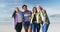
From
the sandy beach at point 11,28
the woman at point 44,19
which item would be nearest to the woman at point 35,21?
the woman at point 44,19

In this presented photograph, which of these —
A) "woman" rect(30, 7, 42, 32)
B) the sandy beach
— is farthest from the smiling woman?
"woman" rect(30, 7, 42, 32)

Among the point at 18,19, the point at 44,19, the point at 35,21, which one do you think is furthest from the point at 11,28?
the point at 44,19

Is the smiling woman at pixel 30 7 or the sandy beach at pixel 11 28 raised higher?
the smiling woman at pixel 30 7

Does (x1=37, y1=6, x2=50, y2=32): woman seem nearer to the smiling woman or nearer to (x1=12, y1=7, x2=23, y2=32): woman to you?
the smiling woman

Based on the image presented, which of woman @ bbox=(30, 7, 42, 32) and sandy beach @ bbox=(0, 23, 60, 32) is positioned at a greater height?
woman @ bbox=(30, 7, 42, 32)

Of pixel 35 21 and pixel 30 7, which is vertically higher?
pixel 30 7

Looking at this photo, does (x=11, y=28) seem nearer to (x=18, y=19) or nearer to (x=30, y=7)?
(x=18, y=19)

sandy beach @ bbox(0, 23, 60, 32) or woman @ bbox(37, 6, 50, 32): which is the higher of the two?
woman @ bbox(37, 6, 50, 32)

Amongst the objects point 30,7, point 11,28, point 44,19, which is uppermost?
point 30,7

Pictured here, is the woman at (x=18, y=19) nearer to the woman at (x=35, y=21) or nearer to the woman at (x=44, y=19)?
the woman at (x=35, y=21)

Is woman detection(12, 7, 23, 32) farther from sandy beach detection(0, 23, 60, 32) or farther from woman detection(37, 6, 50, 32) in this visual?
woman detection(37, 6, 50, 32)

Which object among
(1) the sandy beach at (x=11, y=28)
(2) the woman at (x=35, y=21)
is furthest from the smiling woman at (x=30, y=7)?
(2) the woman at (x=35, y=21)

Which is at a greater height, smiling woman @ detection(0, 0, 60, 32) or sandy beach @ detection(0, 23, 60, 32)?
smiling woman @ detection(0, 0, 60, 32)

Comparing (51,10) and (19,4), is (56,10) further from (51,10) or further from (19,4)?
(19,4)
